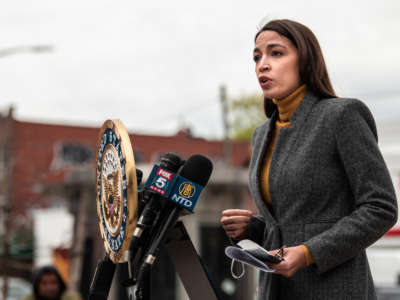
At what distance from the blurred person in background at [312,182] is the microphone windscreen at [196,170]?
15cm

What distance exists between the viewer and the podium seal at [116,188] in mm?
1868

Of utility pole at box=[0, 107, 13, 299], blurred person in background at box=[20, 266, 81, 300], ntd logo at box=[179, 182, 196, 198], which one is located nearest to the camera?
ntd logo at box=[179, 182, 196, 198]

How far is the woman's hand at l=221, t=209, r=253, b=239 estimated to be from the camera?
6.91ft

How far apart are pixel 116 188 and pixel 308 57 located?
0.73 m

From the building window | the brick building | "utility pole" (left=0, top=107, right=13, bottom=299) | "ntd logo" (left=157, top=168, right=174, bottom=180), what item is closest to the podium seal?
"ntd logo" (left=157, top=168, right=174, bottom=180)

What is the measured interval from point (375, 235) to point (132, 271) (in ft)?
2.33

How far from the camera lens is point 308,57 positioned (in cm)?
200

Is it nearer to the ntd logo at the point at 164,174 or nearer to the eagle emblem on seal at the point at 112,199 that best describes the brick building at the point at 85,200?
the eagle emblem on seal at the point at 112,199

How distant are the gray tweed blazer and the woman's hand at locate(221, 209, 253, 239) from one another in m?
0.13

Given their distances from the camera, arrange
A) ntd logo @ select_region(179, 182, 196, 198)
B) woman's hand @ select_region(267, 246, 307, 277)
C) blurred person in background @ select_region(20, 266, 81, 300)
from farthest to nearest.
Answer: blurred person in background @ select_region(20, 266, 81, 300) → ntd logo @ select_region(179, 182, 196, 198) → woman's hand @ select_region(267, 246, 307, 277)

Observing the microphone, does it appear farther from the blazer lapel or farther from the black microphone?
the blazer lapel

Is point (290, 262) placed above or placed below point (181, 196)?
below

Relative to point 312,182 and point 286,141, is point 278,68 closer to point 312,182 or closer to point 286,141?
point 286,141

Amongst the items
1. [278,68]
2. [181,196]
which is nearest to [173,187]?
[181,196]
